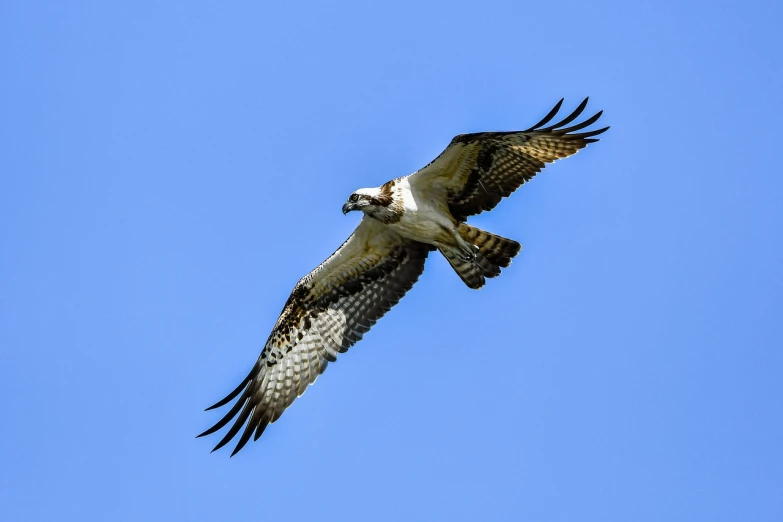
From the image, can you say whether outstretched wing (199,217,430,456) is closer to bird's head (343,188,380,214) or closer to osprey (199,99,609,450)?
osprey (199,99,609,450)

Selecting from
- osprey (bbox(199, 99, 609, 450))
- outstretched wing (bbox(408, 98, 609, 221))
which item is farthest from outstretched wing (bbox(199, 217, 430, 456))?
outstretched wing (bbox(408, 98, 609, 221))

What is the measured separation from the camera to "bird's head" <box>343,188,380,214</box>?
11.7 meters

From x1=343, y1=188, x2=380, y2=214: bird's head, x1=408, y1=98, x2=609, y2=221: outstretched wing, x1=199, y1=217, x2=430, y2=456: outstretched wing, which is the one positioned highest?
x1=408, y1=98, x2=609, y2=221: outstretched wing

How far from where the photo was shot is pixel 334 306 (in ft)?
42.1

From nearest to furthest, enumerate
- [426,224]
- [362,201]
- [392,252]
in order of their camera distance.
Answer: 1. [362,201]
2. [426,224]
3. [392,252]

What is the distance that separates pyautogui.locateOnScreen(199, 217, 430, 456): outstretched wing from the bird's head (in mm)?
648

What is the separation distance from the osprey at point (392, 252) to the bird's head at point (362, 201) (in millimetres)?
12

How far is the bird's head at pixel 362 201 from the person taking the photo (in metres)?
11.7

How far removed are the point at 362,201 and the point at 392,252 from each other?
124cm

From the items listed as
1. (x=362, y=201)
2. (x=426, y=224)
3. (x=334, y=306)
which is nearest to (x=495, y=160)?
(x=426, y=224)

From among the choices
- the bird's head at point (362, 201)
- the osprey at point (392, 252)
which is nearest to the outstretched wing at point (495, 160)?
the osprey at point (392, 252)

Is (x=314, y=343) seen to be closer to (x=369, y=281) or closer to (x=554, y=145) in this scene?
(x=369, y=281)

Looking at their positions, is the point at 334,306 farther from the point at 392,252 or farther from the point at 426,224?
the point at 426,224

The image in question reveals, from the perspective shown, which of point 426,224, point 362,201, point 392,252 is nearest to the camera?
point 362,201
